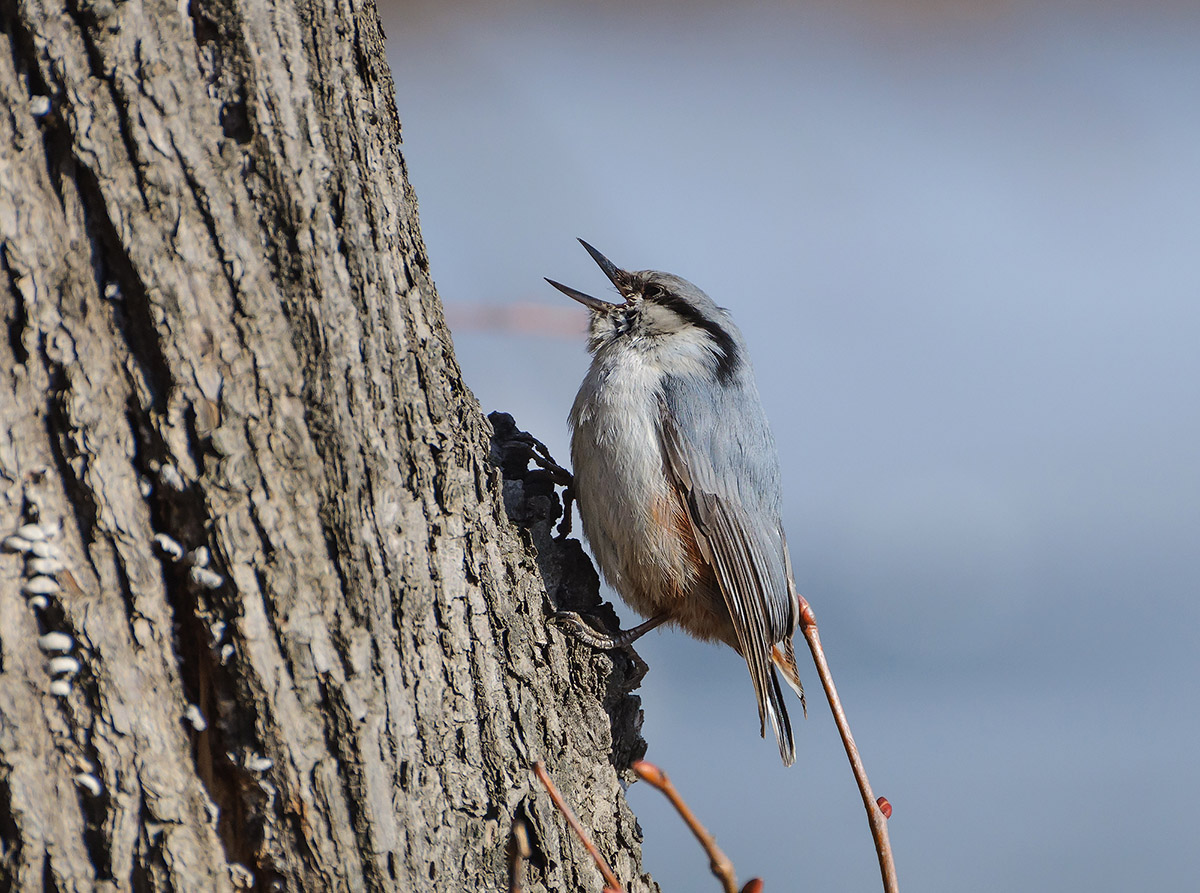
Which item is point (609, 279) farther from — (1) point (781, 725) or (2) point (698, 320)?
(1) point (781, 725)

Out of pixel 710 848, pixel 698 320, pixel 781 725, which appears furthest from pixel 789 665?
pixel 710 848

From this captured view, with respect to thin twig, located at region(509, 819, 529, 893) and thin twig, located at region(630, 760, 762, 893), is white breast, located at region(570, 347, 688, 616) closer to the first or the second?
thin twig, located at region(509, 819, 529, 893)

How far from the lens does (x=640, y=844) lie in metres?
1.77

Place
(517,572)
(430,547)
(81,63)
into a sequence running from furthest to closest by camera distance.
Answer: (517,572) → (430,547) → (81,63)

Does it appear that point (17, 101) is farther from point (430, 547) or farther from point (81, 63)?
point (430, 547)

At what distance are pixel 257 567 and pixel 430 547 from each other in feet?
0.78

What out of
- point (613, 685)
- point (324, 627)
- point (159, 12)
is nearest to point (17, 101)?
point (159, 12)

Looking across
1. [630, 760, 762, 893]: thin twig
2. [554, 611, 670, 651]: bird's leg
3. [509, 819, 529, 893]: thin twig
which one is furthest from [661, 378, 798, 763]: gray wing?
[630, 760, 762, 893]: thin twig

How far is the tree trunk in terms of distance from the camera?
3.58 ft

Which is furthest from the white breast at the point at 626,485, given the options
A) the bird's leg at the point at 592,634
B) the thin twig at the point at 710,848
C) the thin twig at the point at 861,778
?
the thin twig at the point at 710,848

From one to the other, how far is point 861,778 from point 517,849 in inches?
21.1

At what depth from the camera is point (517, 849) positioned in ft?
4.52

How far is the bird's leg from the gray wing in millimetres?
269

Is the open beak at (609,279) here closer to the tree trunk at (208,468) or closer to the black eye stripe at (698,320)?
the black eye stripe at (698,320)
